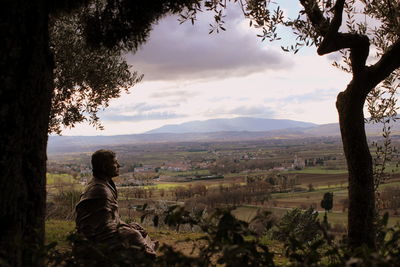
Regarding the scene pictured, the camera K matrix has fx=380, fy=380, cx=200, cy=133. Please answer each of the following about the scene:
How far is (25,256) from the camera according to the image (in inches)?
131

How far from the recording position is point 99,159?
615cm

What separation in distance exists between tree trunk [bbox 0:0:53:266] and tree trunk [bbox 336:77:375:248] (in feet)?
13.9

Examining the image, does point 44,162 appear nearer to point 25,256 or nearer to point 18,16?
point 25,256

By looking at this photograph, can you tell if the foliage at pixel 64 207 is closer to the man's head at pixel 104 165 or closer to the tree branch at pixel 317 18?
the man's head at pixel 104 165

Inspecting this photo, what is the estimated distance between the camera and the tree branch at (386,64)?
18.5 feet

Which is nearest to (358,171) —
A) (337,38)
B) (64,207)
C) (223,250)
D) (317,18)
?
(337,38)

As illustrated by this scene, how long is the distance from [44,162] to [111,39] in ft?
10.2

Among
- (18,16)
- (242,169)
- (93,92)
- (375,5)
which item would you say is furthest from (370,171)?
(242,169)

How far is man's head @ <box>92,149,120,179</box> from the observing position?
6.09m

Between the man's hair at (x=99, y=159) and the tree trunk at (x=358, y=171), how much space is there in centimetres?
372

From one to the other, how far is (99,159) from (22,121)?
2733mm

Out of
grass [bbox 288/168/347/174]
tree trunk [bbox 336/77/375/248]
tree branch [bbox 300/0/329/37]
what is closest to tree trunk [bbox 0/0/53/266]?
tree branch [bbox 300/0/329/37]

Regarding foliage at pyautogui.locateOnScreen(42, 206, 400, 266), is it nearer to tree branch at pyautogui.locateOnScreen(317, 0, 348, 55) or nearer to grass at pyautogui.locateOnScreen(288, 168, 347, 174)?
tree branch at pyautogui.locateOnScreen(317, 0, 348, 55)

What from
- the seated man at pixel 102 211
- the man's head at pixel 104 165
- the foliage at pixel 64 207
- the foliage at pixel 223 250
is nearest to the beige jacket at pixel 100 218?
the seated man at pixel 102 211
